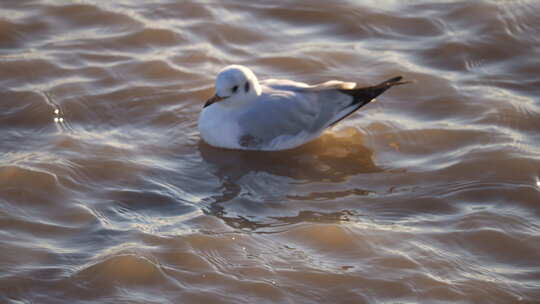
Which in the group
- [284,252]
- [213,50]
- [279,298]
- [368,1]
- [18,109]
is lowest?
[279,298]

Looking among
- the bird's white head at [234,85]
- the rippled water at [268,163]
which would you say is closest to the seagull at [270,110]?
the bird's white head at [234,85]

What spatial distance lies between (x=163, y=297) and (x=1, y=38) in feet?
13.9

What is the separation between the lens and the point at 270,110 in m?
7.29

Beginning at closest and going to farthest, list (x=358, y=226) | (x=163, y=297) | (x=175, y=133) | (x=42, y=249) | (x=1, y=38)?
(x=163, y=297) → (x=42, y=249) → (x=358, y=226) → (x=175, y=133) → (x=1, y=38)

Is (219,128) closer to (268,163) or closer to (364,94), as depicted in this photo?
(268,163)

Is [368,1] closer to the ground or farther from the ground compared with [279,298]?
farther from the ground

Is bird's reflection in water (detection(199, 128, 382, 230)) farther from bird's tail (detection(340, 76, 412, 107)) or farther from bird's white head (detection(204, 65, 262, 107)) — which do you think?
bird's white head (detection(204, 65, 262, 107))

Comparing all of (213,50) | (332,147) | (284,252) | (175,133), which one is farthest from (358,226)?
(213,50)

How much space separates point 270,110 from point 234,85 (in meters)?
0.36

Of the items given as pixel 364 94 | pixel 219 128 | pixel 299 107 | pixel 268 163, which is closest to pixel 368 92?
pixel 364 94

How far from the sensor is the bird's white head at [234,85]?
719 centimetres

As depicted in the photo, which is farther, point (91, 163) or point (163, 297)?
point (91, 163)

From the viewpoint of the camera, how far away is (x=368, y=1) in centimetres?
940

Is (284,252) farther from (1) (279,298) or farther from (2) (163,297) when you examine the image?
(2) (163,297)
